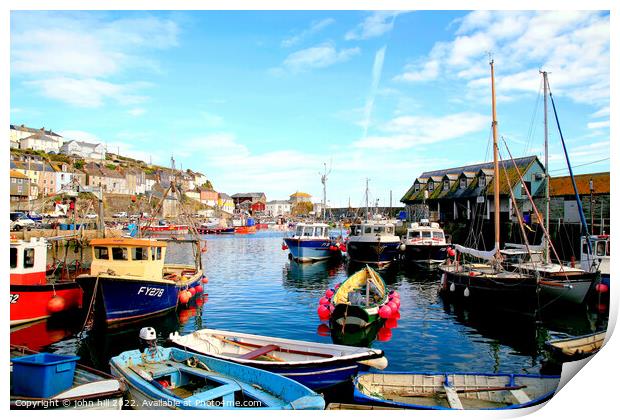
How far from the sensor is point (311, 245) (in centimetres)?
3550

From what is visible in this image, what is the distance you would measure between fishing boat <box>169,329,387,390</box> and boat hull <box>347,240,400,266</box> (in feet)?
72.2

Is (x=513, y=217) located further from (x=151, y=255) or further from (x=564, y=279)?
(x=151, y=255)

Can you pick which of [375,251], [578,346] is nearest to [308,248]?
[375,251]

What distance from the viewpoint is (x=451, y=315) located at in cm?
1773

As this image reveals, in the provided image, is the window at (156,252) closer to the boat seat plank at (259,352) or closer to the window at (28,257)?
the window at (28,257)

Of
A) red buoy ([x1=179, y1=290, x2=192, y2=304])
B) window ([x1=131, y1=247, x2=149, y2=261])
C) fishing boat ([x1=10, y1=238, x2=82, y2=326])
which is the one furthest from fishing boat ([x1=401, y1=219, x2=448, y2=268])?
fishing boat ([x1=10, y1=238, x2=82, y2=326])

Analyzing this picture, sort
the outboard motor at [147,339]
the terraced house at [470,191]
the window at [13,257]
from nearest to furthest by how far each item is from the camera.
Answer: the outboard motor at [147,339]
the window at [13,257]
the terraced house at [470,191]

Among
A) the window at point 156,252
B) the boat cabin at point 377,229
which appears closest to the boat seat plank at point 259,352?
the window at point 156,252

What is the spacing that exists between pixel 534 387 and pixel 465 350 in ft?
12.8

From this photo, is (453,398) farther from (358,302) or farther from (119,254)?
(119,254)

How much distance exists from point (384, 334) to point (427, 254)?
61.9 ft

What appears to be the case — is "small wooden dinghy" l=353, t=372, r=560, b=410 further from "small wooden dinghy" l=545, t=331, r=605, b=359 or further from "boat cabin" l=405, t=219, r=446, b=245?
"boat cabin" l=405, t=219, r=446, b=245

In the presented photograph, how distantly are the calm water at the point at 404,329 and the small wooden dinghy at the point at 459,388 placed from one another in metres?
2.10

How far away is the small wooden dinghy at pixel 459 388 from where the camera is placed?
9.12m
